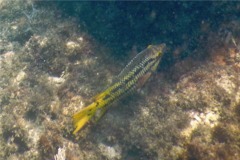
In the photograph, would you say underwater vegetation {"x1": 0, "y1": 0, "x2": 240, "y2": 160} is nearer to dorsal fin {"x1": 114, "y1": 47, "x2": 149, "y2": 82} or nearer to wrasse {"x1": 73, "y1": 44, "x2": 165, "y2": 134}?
wrasse {"x1": 73, "y1": 44, "x2": 165, "y2": 134}

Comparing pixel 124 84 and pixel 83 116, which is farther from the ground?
pixel 124 84

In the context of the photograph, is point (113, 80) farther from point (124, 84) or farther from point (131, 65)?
point (131, 65)

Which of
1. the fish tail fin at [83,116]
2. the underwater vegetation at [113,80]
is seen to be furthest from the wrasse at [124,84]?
the underwater vegetation at [113,80]

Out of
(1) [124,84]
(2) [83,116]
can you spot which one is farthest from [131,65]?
(2) [83,116]

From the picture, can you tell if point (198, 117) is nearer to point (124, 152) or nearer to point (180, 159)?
point (180, 159)

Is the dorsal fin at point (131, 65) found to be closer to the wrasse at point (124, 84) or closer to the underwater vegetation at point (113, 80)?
the wrasse at point (124, 84)

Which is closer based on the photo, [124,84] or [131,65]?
[124,84]

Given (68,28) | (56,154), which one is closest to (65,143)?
(56,154)
